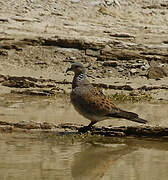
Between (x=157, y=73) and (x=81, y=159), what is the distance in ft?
16.6

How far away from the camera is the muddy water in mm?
6461

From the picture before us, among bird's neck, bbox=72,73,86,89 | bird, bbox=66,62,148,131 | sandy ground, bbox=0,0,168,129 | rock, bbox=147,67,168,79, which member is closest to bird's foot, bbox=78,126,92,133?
bird, bbox=66,62,148,131

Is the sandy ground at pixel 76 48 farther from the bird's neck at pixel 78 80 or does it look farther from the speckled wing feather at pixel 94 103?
the speckled wing feather at pixel 94 103

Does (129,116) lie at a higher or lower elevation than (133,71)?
lower

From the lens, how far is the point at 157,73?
11883 millimetres

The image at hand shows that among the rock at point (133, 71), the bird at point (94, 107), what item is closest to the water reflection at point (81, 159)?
the bird at point (94, 107)

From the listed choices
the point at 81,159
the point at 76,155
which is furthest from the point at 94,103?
the point at 81,159

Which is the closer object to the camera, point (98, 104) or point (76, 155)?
point (76, 155)

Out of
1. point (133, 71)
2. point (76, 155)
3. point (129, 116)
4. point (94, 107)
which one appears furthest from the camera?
point (133, 71)

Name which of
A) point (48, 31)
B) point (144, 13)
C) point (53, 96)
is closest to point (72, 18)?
point (48, 31)

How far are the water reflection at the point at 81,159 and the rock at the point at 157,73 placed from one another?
13.0 feet

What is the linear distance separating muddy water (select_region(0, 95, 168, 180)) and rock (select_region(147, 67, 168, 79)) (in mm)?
2624

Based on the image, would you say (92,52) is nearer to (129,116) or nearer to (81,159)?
(129,116)

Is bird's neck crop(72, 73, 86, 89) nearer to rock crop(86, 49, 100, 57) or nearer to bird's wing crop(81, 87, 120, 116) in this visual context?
bird's wing crop(81, 87, 120, 116)
